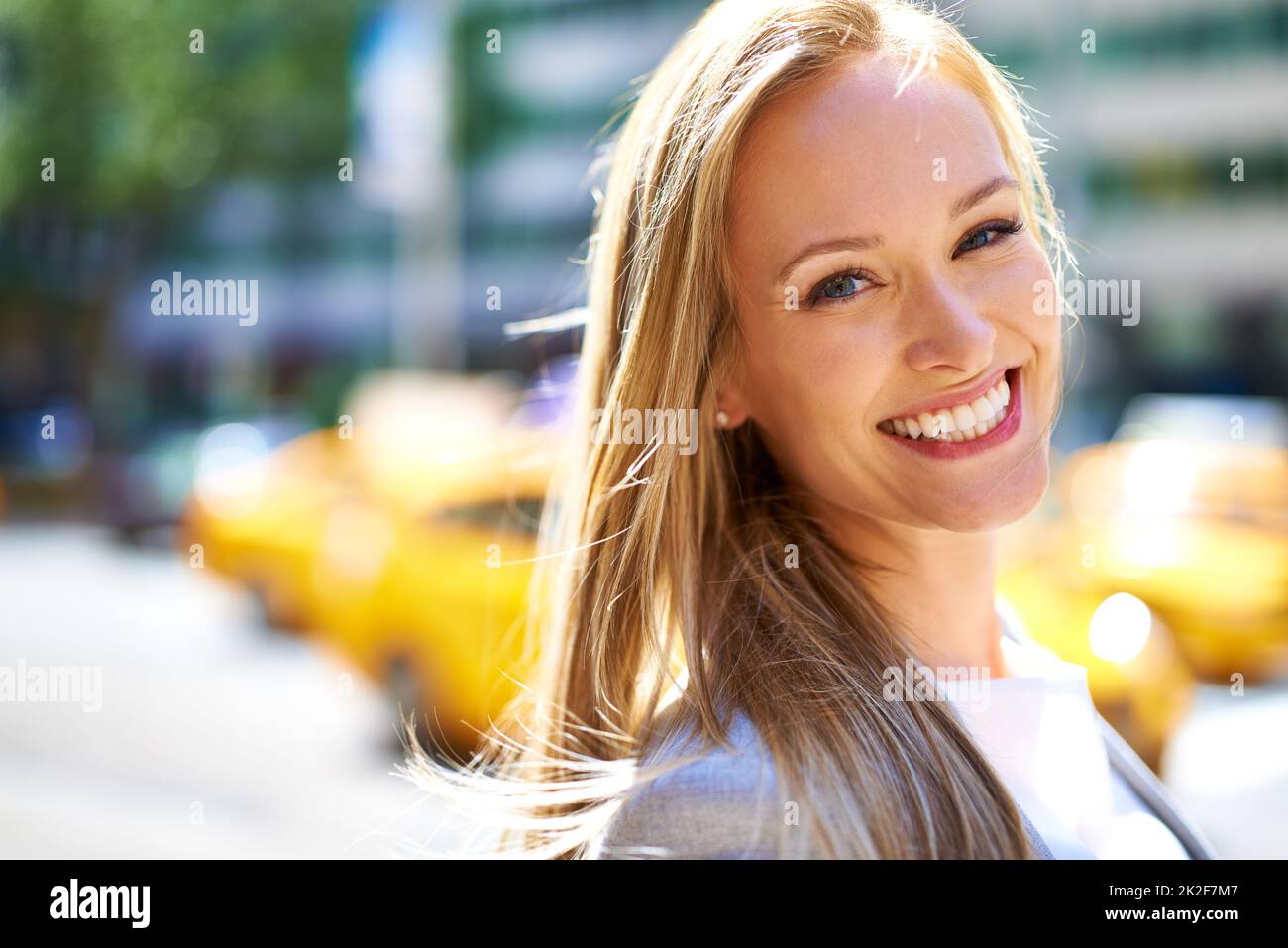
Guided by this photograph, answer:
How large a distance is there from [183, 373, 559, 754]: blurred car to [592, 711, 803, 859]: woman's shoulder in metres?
1.07

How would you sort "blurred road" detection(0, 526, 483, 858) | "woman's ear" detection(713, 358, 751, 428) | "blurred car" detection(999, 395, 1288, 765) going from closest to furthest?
"woman's ear" detection(713, 358, 751, 428) → "blurred car" detection(999, 395, 1288, 765) → "blurred road" detection(0, 526, 483, 858)

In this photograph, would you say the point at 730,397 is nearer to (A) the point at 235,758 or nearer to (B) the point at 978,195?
(B) the point at 978,195

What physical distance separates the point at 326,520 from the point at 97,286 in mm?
17404

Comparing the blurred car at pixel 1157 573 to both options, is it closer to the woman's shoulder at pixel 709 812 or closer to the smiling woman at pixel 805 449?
the smiling woman at pixel 805 449

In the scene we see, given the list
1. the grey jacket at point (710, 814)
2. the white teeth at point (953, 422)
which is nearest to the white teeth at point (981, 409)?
the white teeth at point (953, 422)

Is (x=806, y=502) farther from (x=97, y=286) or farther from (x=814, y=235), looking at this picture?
(x=97, y=286)

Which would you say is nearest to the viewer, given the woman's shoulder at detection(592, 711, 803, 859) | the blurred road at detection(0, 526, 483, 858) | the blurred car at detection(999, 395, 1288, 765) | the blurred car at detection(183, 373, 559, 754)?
the woman's shoulder at detection(592, 711, 803, 859)

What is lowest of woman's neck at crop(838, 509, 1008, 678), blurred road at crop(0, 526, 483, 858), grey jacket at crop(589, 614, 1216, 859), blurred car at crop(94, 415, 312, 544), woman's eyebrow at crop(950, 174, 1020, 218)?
blurred road at crop(0, 526, 483, 858)

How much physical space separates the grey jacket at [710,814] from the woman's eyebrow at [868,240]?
53 centimetres

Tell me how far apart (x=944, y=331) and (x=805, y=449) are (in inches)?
9.1

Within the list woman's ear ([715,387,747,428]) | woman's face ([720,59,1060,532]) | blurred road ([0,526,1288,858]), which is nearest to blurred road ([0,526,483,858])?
blurred road ([0,526,1288,858])

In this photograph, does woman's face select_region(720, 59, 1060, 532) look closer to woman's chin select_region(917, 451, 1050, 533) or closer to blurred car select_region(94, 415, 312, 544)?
woman's chin select_region(917, 451, 1050, 533)

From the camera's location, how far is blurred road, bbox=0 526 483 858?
4902 millimetres

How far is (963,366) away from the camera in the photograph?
1.34m
